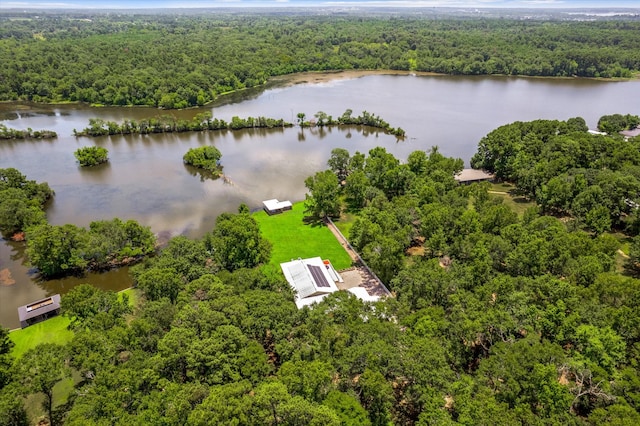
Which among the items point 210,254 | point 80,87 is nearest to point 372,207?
point 210,254

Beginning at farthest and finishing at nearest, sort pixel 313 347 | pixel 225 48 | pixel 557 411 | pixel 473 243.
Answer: pixel 225 48
pixel 473 243
pixel 313 347
pixel 557 411

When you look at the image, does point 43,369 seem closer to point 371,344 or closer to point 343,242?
point 371,344

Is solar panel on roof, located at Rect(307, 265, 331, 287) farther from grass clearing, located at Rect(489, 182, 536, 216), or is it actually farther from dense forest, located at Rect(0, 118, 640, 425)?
grass clearing, located at Rect(489, 182, 536, 216)

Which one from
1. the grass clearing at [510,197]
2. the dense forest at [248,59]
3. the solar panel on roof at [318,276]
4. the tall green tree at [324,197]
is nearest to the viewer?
the solar panel on roof at [318,276]

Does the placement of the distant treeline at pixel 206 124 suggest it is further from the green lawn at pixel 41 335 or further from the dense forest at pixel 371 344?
the green lawn at pixel 41 335

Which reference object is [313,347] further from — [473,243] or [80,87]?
[80,87]

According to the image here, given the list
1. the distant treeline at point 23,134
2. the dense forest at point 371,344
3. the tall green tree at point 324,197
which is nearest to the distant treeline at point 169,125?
the distant treeline at point 23,134

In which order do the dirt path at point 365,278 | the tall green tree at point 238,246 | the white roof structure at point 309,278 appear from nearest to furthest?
the white roof structure at point 309,278 < the dirt path at point 365,278 < the tall green tree at point 238,246
